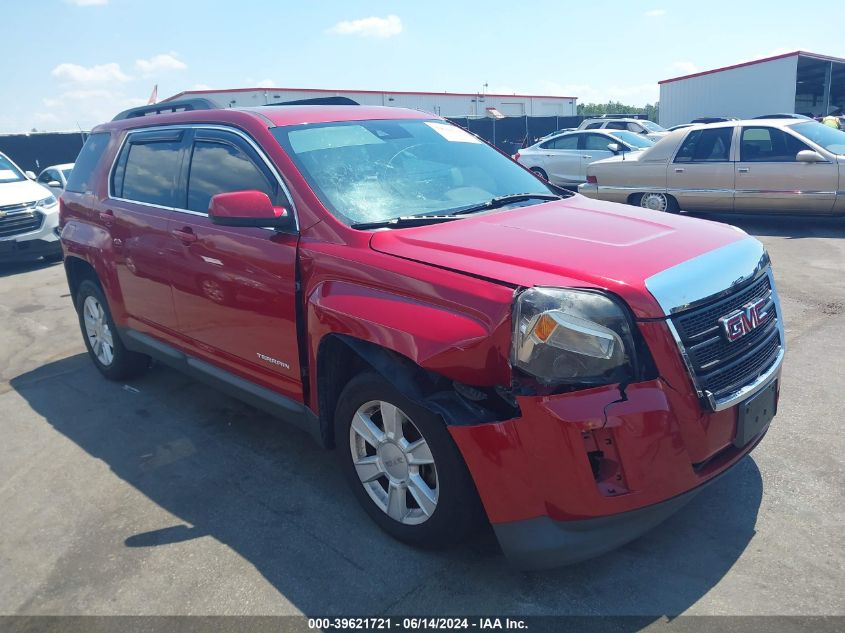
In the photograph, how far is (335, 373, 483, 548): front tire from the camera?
271 centimetres

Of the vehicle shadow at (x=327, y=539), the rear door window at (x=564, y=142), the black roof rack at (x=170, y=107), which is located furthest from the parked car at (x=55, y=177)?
the vehicle shadow at (x=327, y=539)

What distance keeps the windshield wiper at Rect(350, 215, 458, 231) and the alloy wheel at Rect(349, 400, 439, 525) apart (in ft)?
2.74

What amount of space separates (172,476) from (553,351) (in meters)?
2.51

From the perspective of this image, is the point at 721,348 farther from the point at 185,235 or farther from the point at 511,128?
the point at 511,128

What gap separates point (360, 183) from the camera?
3508mm

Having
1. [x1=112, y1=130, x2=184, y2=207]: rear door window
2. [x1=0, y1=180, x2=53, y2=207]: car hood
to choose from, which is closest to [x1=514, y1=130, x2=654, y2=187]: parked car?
[x1=0, y1=180, x2=53, y2=207]: car hood

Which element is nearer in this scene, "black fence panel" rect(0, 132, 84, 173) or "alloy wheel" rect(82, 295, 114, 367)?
"alloy wheel" rect(82, 295, 114, 367)

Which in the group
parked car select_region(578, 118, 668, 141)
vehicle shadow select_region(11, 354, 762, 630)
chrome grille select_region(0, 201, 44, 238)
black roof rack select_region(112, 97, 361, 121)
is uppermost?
black roof rack select_region(112, 97, 361, 121)

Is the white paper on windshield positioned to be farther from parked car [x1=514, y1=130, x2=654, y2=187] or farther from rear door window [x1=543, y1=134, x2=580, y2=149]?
rear door window [x1=543, y1=134, x2=580, y2=149]

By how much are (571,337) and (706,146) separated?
9398 mm

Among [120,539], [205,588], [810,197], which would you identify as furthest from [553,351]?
[810,197]

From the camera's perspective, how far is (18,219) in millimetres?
10453

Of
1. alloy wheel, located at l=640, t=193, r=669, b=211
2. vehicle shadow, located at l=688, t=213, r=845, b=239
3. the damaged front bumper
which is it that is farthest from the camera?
alloy wheel, located at l=640, t=193, r=669, b=211

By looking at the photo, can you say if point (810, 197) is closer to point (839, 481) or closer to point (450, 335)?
point (839, 481)
